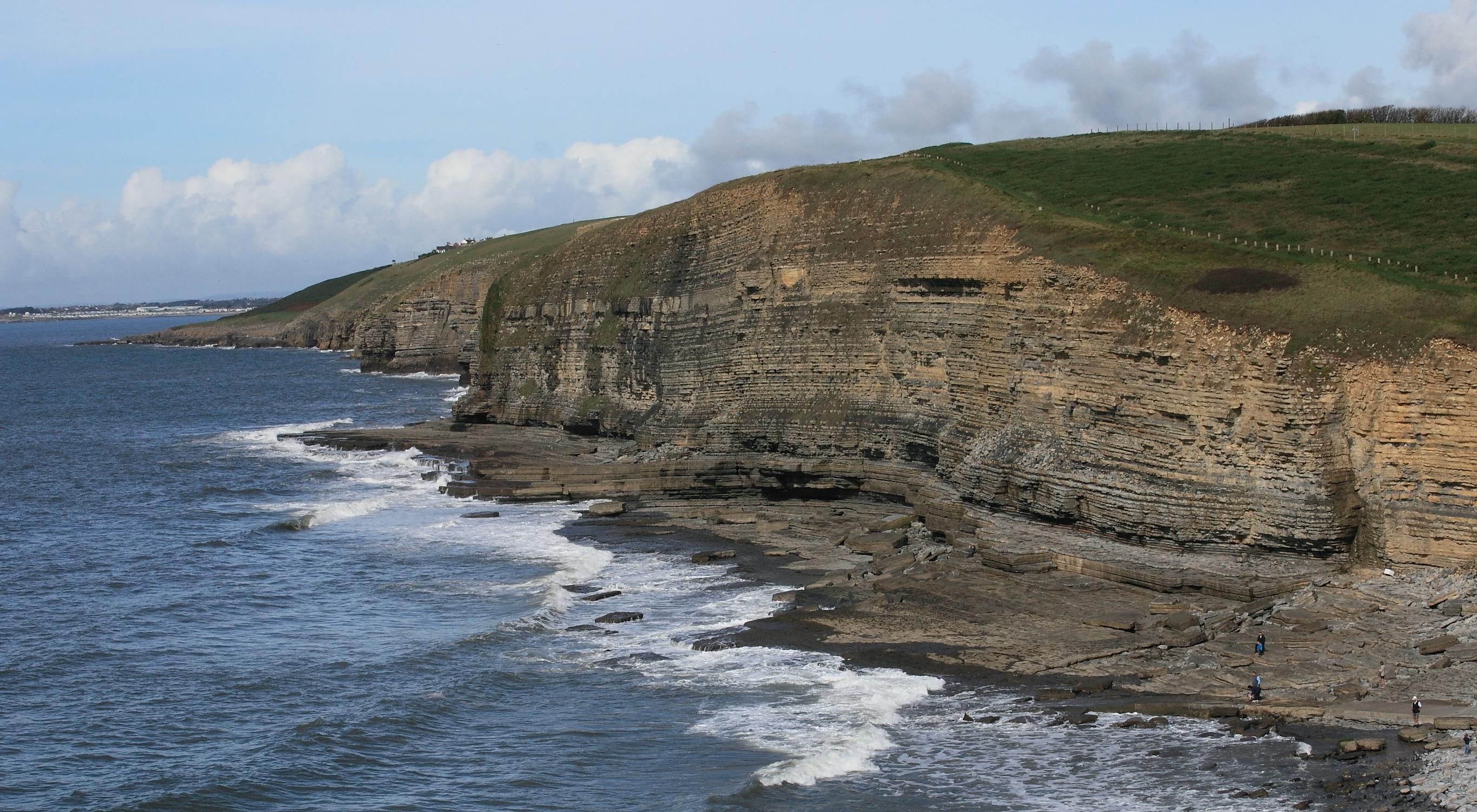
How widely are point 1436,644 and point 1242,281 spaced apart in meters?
16.5

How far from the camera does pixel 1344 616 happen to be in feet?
110

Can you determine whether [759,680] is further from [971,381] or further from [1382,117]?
[1382,117]

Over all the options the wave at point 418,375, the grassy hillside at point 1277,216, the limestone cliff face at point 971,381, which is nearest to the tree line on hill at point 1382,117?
the grassy hillside at point 1277,216

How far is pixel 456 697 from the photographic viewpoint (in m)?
32.4

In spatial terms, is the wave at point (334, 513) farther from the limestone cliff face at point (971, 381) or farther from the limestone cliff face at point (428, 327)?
the limestone cliff face at point (428, 327)

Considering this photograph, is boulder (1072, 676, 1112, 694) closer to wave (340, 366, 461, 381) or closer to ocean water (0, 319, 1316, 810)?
ocean water (0, 319, 1316, 810)

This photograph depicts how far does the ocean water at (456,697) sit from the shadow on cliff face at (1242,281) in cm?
1892

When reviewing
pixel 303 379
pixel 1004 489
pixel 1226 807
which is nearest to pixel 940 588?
pixel 1004 489

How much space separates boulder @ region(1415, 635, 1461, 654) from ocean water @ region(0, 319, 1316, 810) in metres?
6.57

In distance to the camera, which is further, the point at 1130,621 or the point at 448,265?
the point at 448,265

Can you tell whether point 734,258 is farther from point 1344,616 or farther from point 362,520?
point 1344,616

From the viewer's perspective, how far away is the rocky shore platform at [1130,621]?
90.4 feet

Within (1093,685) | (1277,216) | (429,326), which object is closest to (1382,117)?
(1277,216)

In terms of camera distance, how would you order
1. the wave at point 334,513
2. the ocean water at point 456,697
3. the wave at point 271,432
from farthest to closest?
the wave at point 271,432
the wave at point 334,513
the ocean water at point 456,697
